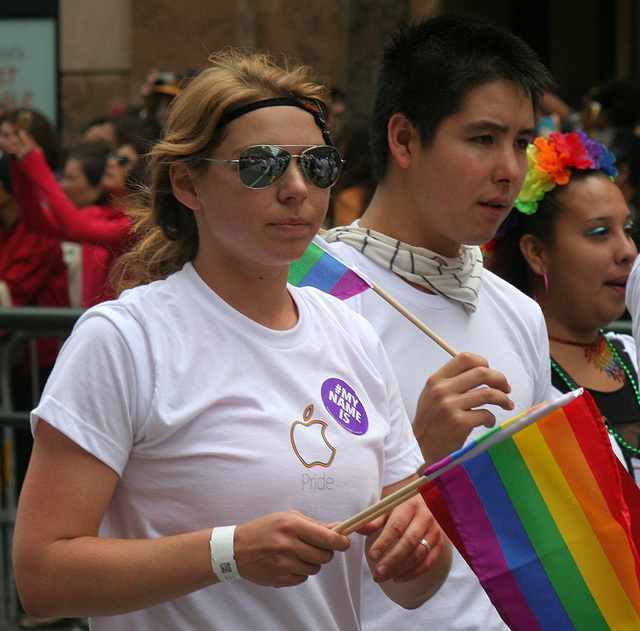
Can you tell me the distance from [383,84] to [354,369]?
1157 mm

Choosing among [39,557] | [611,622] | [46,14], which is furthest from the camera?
[46,14]

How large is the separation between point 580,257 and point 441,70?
0.89 meters

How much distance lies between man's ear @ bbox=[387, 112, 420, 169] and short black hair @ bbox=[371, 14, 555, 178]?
0.02 m

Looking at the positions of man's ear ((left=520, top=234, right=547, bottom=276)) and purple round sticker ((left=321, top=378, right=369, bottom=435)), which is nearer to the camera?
purple round sticker ((left=321, top=378, right=369, bottom=435))

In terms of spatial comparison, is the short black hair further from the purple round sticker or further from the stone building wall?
the stone building wall

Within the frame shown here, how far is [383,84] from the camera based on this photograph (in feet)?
9.94

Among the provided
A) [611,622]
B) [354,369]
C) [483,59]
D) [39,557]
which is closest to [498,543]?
[611,622]

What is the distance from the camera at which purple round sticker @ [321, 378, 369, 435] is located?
2.05m

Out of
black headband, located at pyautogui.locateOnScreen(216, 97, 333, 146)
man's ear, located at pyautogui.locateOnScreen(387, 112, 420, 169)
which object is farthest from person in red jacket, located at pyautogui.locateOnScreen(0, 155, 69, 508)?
black headband, located at pyautogui.locateOnScreen(216, 97, 333, 146)

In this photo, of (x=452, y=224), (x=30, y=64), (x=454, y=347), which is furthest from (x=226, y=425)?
(x=30, y=64)

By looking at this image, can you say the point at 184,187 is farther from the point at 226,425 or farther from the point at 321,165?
→ the point at 226,425

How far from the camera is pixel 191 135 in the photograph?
2.10 meters

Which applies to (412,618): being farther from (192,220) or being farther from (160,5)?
(160,5)

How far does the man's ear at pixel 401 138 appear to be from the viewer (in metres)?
Result: 2.86
